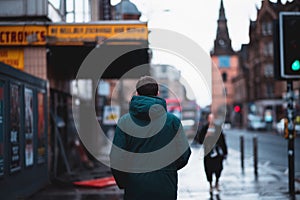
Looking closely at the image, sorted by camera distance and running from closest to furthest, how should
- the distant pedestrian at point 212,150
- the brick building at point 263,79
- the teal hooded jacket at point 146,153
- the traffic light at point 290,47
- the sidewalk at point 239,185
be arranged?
1. the teal hooded jacket at point 146,153
2. the traffic light at point 290,47
3. the sidewalk at point 239,185
4. the distant pedestrian at point 212,150
5. the brick building at point 263,79

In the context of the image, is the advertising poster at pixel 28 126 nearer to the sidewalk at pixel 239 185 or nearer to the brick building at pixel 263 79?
the sidewalk at pixel 239 185

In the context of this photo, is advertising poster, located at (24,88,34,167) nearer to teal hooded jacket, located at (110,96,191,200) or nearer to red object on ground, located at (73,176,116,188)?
red object on ground, located at (73,176,116,188)

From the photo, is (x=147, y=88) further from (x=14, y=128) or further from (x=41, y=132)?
(x=41, y=132)

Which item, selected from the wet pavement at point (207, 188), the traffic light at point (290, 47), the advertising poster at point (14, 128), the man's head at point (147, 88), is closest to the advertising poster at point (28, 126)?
the advertising poster at point (14, 128)

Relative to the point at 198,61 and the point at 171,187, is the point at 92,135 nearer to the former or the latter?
the point at 198,61

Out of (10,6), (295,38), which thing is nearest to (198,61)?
(295,38)

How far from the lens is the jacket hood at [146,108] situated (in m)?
4.46

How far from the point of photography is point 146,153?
14.6ft

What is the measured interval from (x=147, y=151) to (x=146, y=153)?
0.06ft

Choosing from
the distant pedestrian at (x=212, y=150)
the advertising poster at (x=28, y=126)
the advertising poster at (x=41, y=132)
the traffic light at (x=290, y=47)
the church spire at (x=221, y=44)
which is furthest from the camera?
the church spire at (x=221, y=44)

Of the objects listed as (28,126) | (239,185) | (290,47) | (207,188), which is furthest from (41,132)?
(290,47)

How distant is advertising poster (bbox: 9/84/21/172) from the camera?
405 inches

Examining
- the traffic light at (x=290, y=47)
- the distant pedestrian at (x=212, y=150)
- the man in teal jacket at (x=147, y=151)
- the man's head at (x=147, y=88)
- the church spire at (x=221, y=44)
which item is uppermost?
the church spire at (x=221, y=44)

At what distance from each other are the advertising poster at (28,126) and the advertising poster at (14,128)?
2.20 ft
